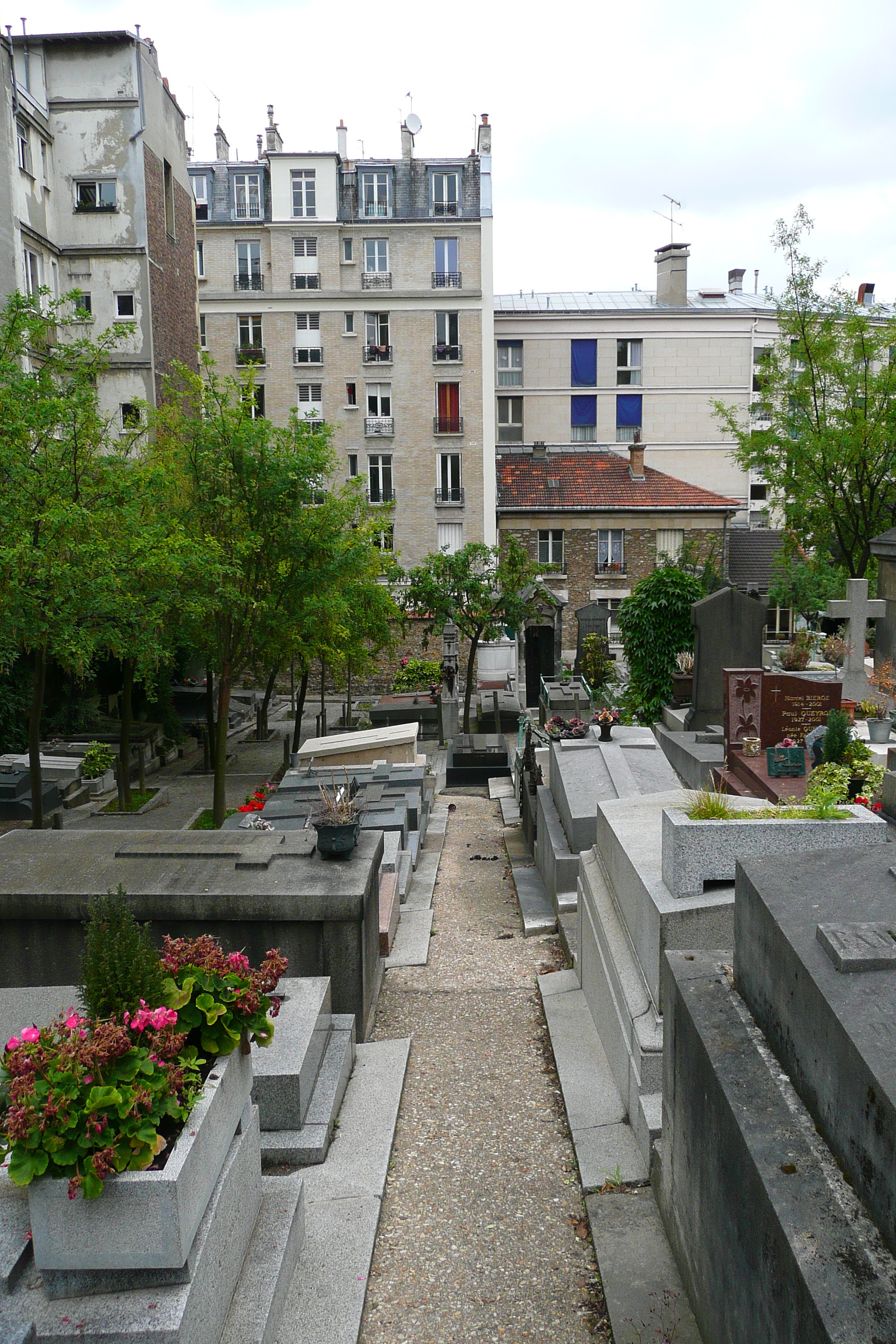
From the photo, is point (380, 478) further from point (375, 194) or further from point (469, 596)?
point (469, 596)

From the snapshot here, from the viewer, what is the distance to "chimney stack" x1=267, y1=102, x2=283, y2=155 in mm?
40375

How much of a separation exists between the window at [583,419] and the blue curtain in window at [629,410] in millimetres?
999

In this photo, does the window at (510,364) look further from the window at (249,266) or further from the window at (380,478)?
the window at (249,266)

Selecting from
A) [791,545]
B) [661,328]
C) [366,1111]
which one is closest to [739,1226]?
[366,1111]

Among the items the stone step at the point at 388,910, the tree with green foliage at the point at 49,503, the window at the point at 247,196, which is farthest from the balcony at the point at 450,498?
the stone step at the point at 388,910

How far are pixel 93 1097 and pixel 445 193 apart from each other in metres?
40.7

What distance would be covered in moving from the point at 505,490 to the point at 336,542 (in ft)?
74.9

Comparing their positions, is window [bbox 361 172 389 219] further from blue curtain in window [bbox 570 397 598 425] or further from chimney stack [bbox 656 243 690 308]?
chimney stack [bbox 656 243 690 308]

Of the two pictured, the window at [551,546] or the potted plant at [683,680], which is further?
the window at [551,546]

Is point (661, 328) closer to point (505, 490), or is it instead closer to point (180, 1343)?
point (505, 490)

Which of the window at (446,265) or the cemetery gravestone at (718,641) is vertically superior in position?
the window at (446,265)

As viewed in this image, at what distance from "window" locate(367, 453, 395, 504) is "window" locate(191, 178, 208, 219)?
40.2 feet

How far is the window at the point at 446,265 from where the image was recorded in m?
38.1

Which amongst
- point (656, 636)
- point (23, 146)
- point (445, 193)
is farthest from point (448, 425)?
point (656, 636)
